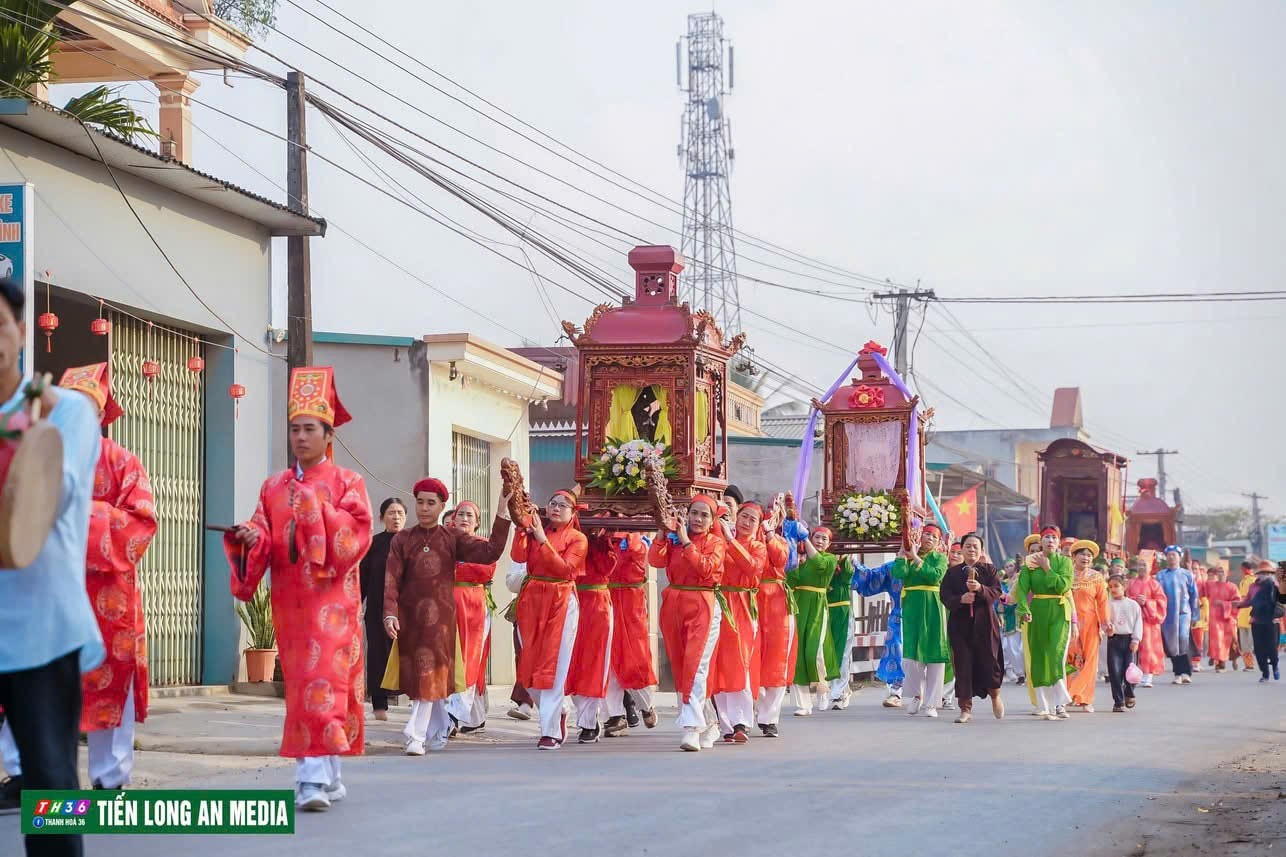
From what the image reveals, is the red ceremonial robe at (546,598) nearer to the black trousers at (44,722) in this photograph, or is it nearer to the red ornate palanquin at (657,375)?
the red ornate palanquin at (657,375)


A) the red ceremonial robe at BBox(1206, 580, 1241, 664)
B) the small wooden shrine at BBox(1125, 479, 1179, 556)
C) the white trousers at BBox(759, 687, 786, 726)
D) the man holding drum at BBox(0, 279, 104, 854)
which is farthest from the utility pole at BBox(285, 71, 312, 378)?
the small wooden shrine at BBox(1125, 479, 1179, 556)

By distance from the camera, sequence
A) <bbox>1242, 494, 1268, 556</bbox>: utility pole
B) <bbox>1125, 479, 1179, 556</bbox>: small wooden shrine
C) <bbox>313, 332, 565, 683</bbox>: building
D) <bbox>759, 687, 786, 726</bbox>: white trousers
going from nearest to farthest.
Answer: <bbox>759, 687, 786, 726</bbox>: white trousers, <bbox>313, 332, 565, 683</bbox>: building, <bbox>1125, 479, 1179, 556</bbox>: small wooden shrine, <bbox>1242, 494, 1268, 556</bbox>: utility pole

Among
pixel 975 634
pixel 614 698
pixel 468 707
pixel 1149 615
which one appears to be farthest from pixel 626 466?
pixel 1149 615

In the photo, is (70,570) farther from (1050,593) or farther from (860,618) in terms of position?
(860,618)

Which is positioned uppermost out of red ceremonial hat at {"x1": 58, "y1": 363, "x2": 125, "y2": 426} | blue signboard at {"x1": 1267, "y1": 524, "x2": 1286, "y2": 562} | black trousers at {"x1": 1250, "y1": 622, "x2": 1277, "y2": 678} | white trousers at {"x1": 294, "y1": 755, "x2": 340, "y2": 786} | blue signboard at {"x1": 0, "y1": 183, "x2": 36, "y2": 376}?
blue signboard at {"x1": 0, "y1": 183, "x2": 36, "y2": 376}

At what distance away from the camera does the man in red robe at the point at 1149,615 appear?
26719 mm

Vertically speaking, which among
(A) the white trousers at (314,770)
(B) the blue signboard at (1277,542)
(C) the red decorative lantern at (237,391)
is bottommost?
(A) the white trousers at (314,770)

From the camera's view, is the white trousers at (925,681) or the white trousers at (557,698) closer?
the white trousers at (557,698)

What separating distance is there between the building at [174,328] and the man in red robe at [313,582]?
5.44 metres

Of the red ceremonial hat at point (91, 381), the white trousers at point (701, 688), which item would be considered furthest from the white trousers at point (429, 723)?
the red ceremonial hat at point (91, 381)

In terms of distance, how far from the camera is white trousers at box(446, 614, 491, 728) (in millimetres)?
13883

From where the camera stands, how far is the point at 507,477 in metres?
11.9

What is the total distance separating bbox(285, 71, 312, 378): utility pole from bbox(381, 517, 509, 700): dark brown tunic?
3759 mm

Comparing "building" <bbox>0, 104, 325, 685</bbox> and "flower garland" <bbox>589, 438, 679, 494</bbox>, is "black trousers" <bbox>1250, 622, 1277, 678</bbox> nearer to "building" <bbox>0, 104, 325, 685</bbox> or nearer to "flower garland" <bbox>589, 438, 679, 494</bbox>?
"flower garland" <bbox>589, 438, 679, 494</bbox>
